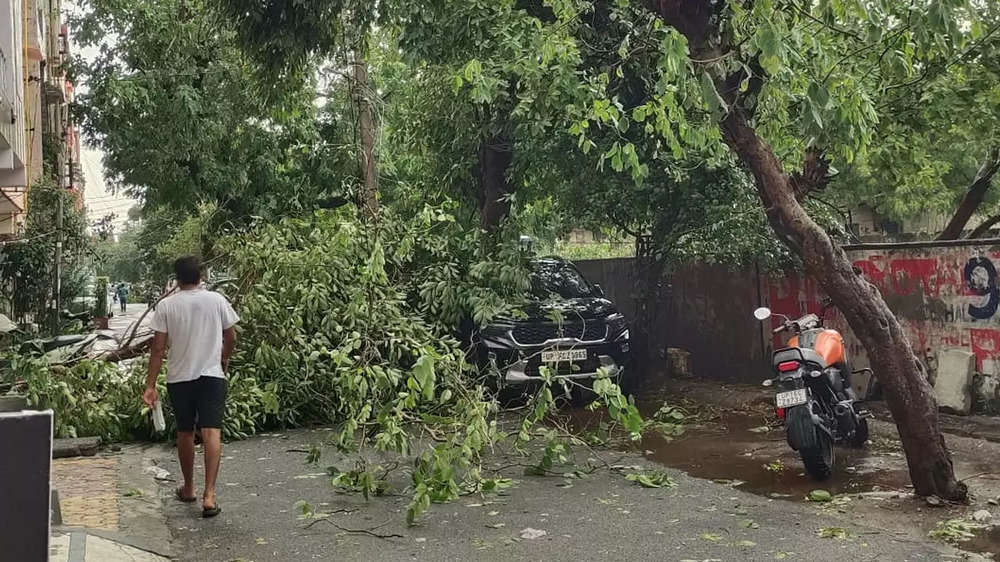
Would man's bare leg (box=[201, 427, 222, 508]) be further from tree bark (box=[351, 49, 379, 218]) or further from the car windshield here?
the car windshield

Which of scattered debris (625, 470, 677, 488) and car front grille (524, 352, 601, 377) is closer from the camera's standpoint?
scattered debris (625, 470, 677, 488)

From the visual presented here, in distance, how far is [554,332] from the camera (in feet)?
34.7

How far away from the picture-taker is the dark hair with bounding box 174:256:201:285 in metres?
6.28

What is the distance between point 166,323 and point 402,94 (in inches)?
411

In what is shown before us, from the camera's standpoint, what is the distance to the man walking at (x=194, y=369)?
6.03m

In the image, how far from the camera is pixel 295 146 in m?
17.5

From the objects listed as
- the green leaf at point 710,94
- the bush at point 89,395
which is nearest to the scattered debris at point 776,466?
the green leaf at point 710,94

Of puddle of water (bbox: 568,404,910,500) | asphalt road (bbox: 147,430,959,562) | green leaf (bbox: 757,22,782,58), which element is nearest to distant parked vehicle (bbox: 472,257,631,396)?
puddle of water (bbox: 568,404,910,500)

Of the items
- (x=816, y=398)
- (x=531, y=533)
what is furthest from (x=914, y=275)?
(x=531, y=533)

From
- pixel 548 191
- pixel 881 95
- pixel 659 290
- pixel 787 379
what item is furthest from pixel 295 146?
pixel 787 379

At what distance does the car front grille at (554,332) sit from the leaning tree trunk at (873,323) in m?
4.17

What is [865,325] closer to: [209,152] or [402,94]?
[402,94]

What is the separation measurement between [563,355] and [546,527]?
4.66 m

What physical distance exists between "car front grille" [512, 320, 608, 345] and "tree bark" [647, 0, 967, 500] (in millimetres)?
4165
